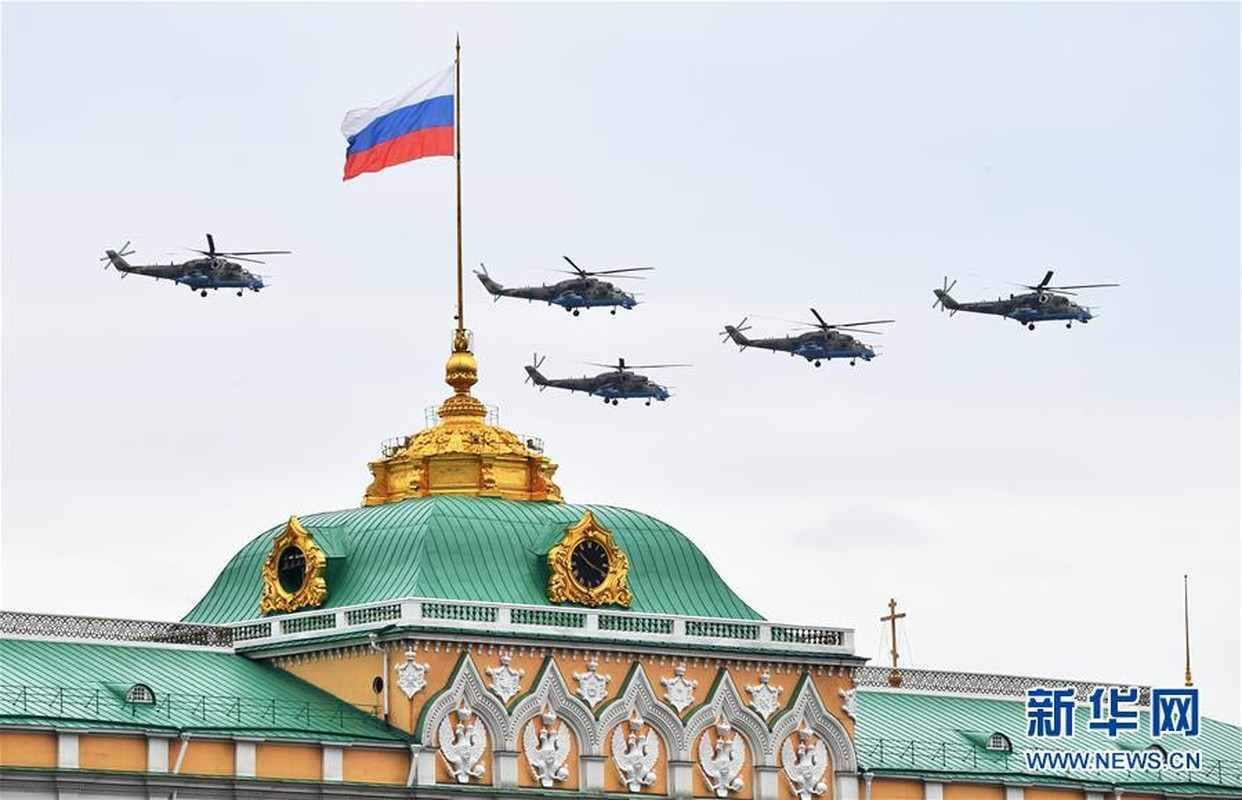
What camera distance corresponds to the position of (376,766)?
435ft

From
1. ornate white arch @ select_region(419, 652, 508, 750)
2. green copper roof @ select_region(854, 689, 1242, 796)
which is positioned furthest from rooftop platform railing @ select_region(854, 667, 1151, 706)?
ornate white arch @ select_region(419, 652, 508, 750)

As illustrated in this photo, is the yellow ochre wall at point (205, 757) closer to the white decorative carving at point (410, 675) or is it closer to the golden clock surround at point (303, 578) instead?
the white decorative carving at point (410, 675)

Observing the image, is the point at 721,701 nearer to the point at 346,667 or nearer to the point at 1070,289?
the point at 346,667

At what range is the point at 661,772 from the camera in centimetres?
13888

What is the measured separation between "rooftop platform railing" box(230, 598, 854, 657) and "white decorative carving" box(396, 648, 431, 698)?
113 cm

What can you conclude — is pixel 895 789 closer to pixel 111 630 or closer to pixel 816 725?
pixel 816 725

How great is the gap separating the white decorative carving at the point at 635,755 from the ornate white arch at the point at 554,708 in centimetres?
108

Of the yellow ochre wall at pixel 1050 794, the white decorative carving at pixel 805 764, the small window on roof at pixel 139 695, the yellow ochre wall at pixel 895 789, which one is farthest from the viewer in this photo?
the yellow ochre wall at pixel 1050 794

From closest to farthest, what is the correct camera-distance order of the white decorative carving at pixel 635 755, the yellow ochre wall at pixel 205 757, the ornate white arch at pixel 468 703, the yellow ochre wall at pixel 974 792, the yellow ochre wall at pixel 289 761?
the yellow ochre wall at pixel 205 757
the yellow ochre wall at pixel 289 761
the ornate white arch at pixel 468 703
the white decorative carving at pixel 635 755
the yellow ochre wall at pixel 974 792

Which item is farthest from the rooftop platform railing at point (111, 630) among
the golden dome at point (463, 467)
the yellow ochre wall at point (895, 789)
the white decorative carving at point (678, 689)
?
the yellow ochre wall at point (895, 789)

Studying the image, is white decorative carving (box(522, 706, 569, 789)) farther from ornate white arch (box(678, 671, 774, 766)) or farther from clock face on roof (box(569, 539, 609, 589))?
clock face on roof (box(569, 539, 609, 589))

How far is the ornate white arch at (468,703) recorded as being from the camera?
440ft

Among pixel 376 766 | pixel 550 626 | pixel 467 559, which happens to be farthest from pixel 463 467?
pixel 376 766

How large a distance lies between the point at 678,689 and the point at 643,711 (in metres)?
1.45
